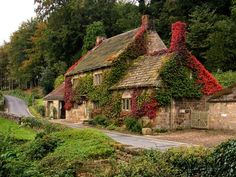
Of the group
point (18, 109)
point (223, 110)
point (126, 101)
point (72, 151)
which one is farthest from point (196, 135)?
point (18, 109)

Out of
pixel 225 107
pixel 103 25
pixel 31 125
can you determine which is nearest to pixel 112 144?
pixel 225 107

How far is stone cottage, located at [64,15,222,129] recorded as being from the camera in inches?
1246

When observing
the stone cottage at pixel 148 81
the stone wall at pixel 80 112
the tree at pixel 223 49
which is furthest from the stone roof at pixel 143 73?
the tree at pixel 223 49

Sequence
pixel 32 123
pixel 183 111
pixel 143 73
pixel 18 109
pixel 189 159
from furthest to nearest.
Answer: pixel 18 109
pixel 143 73
pixel 32 123
pixel 183 111
pixel 189 159

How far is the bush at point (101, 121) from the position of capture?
3606 centimetres

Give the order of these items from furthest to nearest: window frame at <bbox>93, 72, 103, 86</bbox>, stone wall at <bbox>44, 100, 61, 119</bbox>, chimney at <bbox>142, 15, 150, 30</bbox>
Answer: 1. stone wall at <bbox>44, 100, 61, 119</bbox>
2. chimney at <bbox>142, 15, 150, 30</bbox>
3. window frame at <bbox>93, 72, 103, 86</bbox>

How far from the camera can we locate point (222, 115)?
2898 cm

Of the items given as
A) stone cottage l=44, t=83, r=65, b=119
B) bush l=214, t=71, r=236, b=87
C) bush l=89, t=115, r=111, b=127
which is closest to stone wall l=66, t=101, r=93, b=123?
bush l=89, t=115, r=111, b=127

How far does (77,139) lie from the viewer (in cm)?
Answer: 2069

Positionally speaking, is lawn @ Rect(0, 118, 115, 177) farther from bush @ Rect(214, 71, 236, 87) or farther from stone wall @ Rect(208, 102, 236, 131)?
bush @ Rect(214, 71, 236, 87)

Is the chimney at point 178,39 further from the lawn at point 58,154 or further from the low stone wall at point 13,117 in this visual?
the low stone wall at point 13,117

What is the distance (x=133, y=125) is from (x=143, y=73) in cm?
478

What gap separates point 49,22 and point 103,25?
10.8 metres

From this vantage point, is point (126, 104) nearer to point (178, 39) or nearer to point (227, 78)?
point (178, 39)
